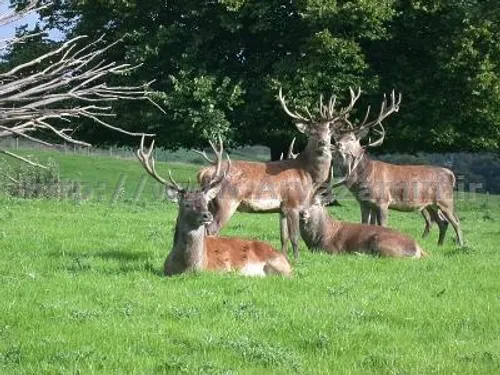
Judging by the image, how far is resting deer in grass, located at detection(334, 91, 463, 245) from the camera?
15.1 m

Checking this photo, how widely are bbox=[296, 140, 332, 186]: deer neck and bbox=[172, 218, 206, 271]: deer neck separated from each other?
380 cm

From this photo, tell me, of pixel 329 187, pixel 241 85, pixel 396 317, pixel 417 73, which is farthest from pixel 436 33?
pixel 396 317

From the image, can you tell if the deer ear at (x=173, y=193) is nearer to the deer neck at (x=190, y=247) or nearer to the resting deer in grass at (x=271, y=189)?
the deer neck at (x=190, y=247)

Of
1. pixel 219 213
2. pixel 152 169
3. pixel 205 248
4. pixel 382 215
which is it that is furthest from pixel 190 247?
pixel 382 215

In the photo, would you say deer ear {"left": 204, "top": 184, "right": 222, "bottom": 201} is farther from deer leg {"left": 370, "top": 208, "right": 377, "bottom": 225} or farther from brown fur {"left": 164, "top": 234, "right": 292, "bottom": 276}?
deer leg {"left": 370, "top": 208, "right": 377, "bottom": 225}

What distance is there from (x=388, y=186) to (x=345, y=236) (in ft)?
9.13

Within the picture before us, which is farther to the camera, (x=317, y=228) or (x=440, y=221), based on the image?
(x=440, y=221)

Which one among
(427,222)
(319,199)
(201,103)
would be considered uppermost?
(201,103)

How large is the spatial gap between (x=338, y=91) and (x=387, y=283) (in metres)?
15.0

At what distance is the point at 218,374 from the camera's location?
568 cm

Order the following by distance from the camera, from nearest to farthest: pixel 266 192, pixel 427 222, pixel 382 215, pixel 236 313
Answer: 1. pixel 236 313
2. pixel 266 192
3. pixel 382 215
4. pixel 427 222

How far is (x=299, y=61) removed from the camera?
24.5 m

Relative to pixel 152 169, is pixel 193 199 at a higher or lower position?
lower

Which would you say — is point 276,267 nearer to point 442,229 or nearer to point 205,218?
point 205,218
